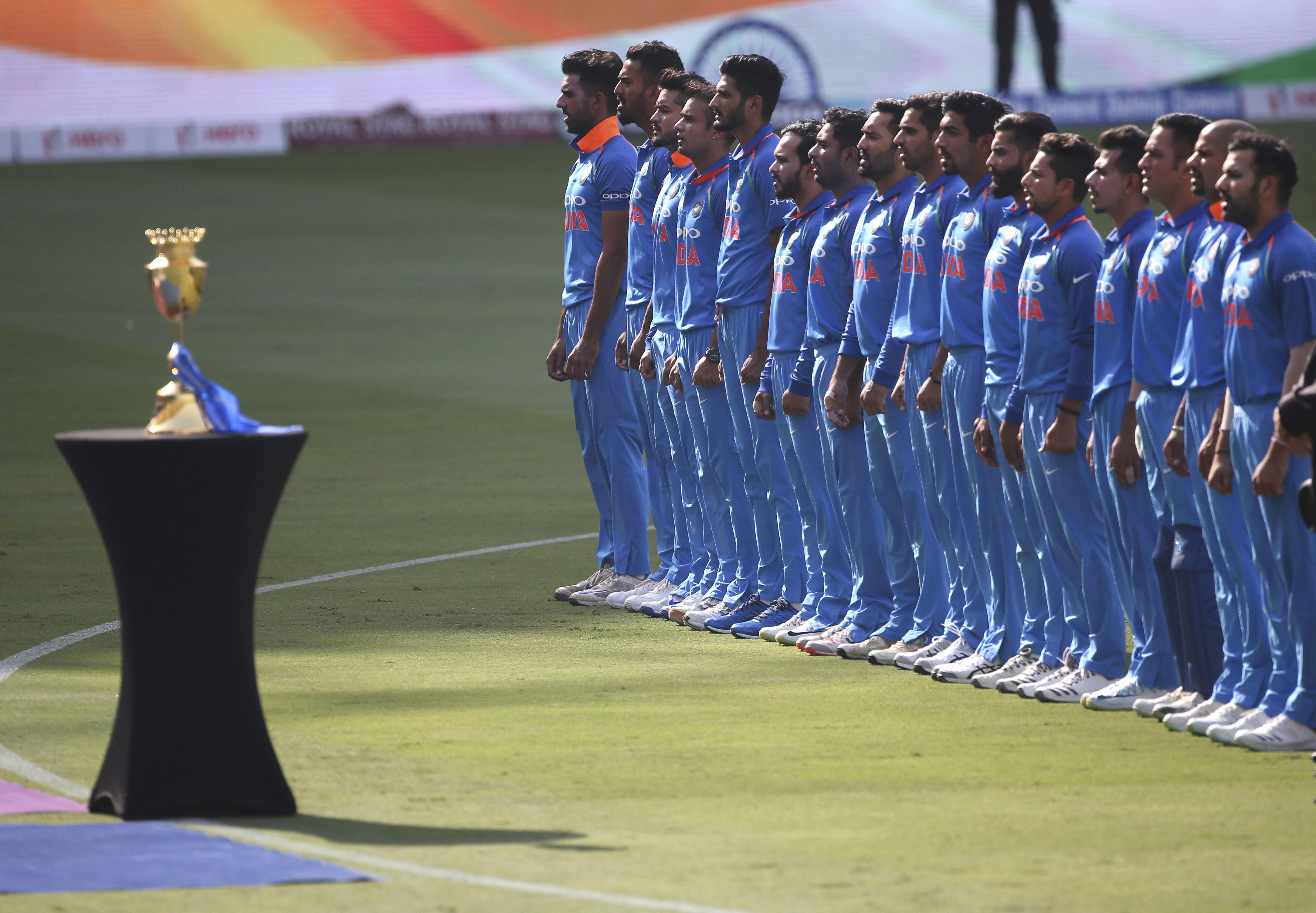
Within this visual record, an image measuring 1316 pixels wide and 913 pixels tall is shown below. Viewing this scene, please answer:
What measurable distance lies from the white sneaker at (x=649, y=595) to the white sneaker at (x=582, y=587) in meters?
0.28

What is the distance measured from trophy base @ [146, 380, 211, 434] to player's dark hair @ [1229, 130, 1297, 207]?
3663 mm

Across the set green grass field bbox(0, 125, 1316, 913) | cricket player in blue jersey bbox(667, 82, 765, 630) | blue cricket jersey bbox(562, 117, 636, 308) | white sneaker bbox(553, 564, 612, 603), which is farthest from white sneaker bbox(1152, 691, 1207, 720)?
blue cricket jersey bbox(562, 117, 636, 308)

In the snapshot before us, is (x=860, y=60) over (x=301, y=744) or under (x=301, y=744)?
over

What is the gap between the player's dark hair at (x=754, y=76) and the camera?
10.5 m

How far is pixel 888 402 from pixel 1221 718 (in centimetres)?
241

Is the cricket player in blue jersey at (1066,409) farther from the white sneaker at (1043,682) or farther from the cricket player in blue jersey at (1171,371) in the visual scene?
the cricket player in blue jersey at (1171,371)

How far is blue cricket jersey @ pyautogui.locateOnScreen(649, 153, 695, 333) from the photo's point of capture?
36.2 feet

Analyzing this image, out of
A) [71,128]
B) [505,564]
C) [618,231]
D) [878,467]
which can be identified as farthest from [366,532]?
[71,128]

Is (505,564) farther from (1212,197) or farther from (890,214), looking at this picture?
(1212,197)

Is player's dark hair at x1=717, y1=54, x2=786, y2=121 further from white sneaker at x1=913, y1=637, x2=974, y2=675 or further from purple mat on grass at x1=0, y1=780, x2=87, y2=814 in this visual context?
purple mat on grass at x1=0, y1=780, x2=87, y2=814

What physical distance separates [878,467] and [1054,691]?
1573mm

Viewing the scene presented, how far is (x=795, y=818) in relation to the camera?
21.8 ft

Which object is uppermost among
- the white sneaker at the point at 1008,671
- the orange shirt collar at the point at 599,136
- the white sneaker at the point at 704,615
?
the orange shirt collar at the point at 599,136

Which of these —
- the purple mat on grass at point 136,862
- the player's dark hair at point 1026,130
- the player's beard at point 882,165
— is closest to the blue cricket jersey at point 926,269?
the player's beard at point 882,165
